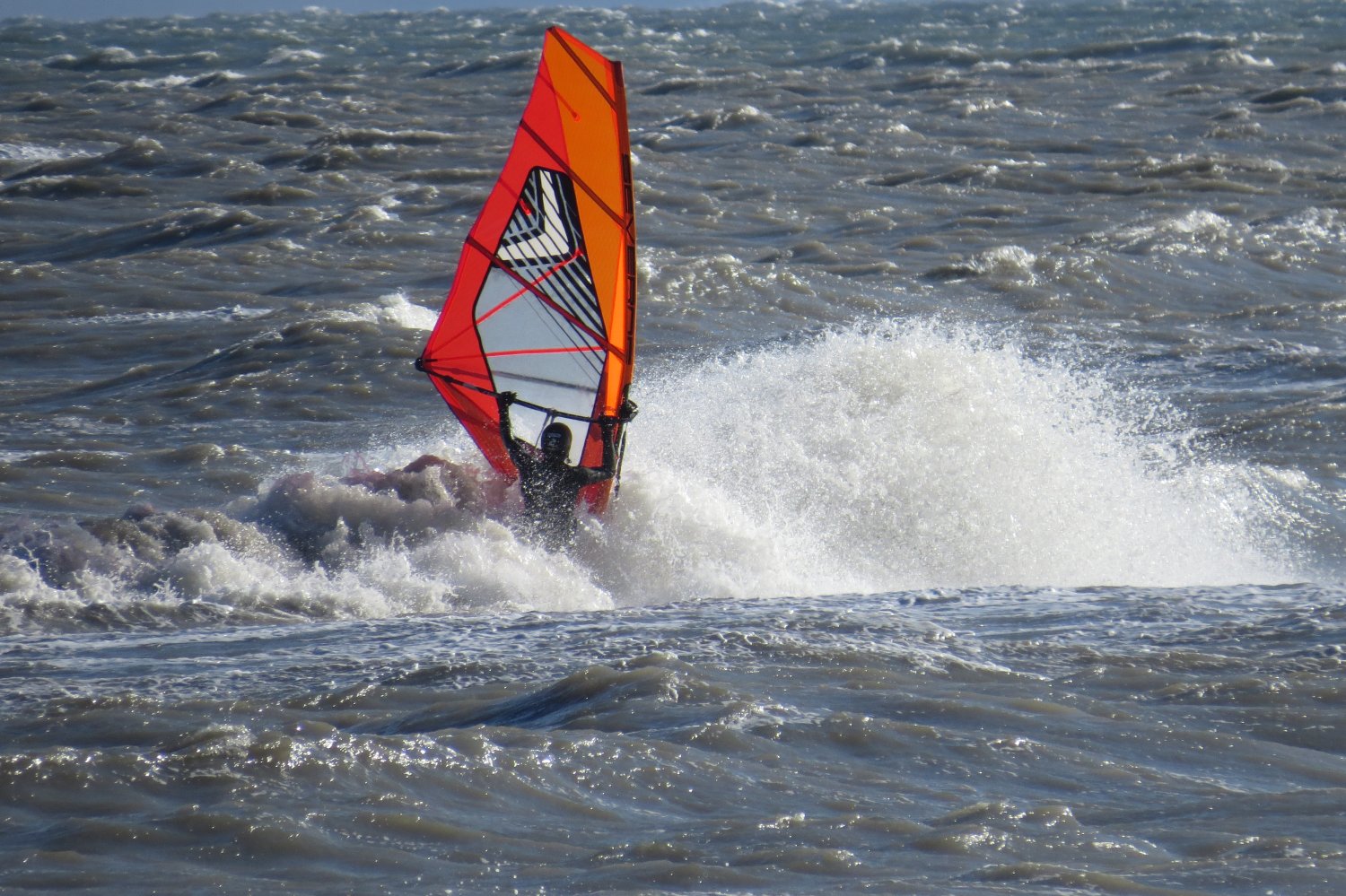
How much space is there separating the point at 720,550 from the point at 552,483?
3.12ft

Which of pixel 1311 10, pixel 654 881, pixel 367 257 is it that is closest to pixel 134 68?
pixel 367 257

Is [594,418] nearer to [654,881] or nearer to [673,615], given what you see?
[673,615]

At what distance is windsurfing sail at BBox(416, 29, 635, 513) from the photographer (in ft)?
26.0

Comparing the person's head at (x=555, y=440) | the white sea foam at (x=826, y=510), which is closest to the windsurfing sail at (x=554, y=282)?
the person's head at (x=555, y=440)

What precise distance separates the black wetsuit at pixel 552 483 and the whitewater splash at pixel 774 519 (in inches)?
5.3

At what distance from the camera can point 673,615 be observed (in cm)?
684

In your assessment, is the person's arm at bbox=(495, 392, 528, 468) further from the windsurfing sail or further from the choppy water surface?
the choppy water surface

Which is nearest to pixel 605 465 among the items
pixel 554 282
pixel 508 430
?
pixel 508 430

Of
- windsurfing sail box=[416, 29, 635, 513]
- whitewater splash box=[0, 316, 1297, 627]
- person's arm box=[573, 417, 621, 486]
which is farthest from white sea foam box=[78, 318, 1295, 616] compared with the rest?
windsurfing sail box=[416, 29, 635, 513]

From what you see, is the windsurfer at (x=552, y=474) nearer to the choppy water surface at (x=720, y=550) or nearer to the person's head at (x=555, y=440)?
the person's head at (x=555, y=440)

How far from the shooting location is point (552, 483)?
8.30 m

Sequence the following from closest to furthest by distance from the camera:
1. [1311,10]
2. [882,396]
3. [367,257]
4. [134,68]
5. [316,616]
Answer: [316,616] → [882,396] → [367,257] → [134,68] → [1311,10]

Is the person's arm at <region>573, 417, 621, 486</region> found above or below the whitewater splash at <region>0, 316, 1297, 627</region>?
above

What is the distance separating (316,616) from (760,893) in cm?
384
